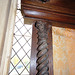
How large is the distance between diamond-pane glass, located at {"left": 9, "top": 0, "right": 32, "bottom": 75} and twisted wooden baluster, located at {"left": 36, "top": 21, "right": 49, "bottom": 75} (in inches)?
10.5

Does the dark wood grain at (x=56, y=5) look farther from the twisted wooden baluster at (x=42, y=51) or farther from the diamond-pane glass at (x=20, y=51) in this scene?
the diamond-pane glass at (x=20, y=51)

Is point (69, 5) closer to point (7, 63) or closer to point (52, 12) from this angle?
point (52, 12)

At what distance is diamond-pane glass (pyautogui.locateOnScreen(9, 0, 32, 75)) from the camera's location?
0.78 m

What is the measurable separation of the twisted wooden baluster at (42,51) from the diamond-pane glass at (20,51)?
10.5 inches

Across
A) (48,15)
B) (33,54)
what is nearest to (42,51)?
(33,54)

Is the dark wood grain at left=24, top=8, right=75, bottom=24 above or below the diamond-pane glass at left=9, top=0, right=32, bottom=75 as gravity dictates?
above

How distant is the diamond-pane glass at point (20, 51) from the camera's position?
0.78 meters

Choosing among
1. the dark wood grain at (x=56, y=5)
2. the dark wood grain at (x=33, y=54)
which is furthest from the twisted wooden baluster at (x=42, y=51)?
the dark wood grain at (x=56, y=5)

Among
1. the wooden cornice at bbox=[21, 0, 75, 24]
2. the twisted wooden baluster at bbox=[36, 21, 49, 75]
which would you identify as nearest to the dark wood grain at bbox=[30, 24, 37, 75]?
the twisted wooden baluster at bbox=[36, 21, 49, 75]

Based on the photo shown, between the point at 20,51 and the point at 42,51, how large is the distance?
32 cm

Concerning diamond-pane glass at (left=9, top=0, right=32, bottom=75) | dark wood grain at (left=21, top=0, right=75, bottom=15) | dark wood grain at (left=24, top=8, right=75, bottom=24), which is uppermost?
dark wood grain at (left=21, top=0, right=75, bottom=15)

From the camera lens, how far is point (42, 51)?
0.61 m

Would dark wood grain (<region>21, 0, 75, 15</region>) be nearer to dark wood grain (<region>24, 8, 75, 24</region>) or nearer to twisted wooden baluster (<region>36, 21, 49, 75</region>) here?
dark wood grain (<region>24, 8, 75, 24</region>)

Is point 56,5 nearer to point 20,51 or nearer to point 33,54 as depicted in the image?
point 33,54
